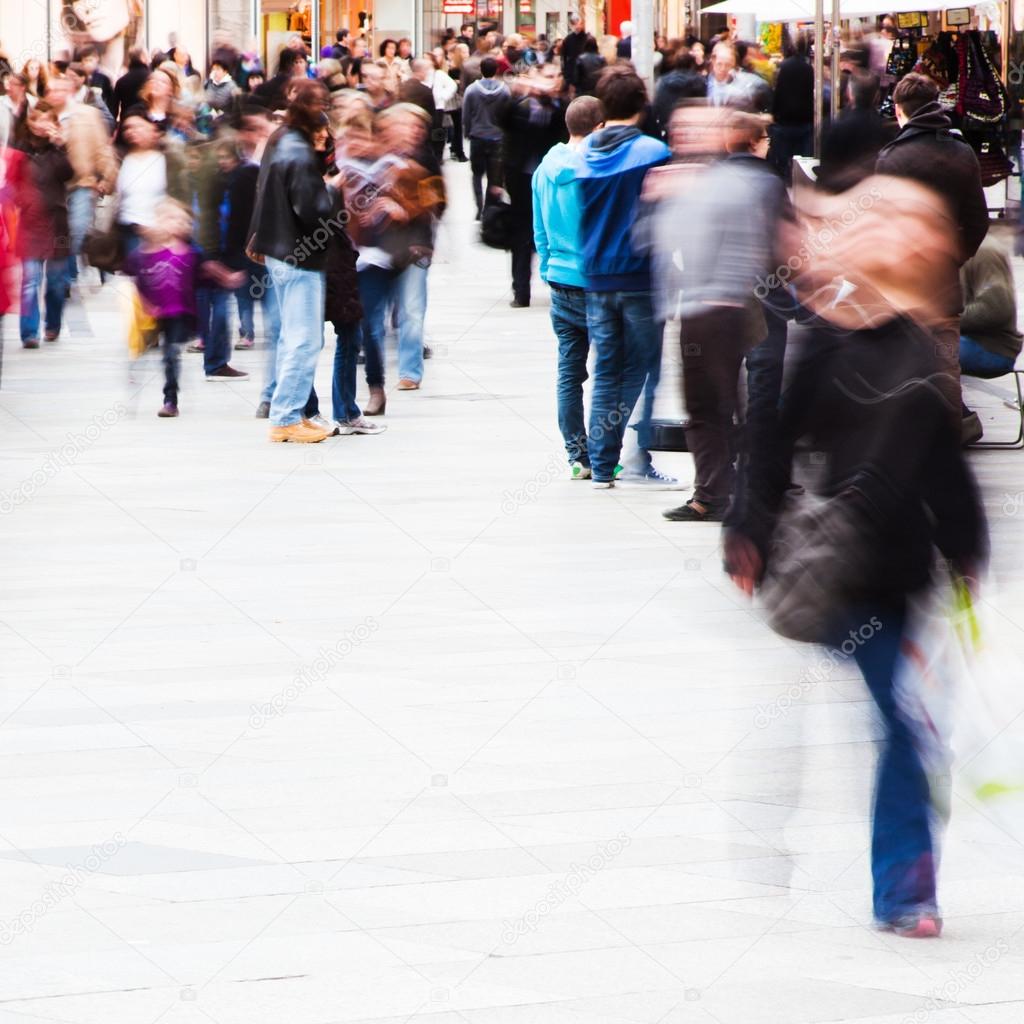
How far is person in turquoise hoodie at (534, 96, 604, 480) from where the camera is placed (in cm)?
1013

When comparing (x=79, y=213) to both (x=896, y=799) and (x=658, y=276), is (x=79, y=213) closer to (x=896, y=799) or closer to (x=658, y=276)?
(x=658, y=276)

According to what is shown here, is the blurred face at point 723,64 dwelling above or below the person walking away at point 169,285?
above

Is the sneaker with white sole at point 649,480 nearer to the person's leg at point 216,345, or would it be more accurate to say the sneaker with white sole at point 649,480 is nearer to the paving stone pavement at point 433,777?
the paving stone pavement at point 433,777

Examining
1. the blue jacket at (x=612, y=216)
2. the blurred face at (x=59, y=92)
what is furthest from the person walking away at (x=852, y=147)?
the blurred face at (x=59, y=92)

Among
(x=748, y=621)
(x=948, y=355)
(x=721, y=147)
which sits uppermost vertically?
(x=721, y=147)

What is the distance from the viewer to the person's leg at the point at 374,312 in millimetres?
12797

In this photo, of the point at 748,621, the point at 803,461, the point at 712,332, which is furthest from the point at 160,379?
the point at 803,461

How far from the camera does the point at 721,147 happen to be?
8836 millimetres

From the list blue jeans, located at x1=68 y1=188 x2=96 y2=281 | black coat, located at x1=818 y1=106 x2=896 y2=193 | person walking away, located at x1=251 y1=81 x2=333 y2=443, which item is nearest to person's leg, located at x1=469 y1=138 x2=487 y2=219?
blue jeans, located at x1=68 y1=188 x2=96 y2=281

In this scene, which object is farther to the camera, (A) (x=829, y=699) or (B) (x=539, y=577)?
(B) (x=539, y=577)

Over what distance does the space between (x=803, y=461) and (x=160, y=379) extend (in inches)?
410

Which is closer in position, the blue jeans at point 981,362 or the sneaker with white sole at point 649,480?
the sneaker with white sole at point 649,480

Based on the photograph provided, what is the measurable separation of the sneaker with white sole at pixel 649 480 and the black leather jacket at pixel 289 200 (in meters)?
2.32

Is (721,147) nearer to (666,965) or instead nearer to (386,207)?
(386,207)
